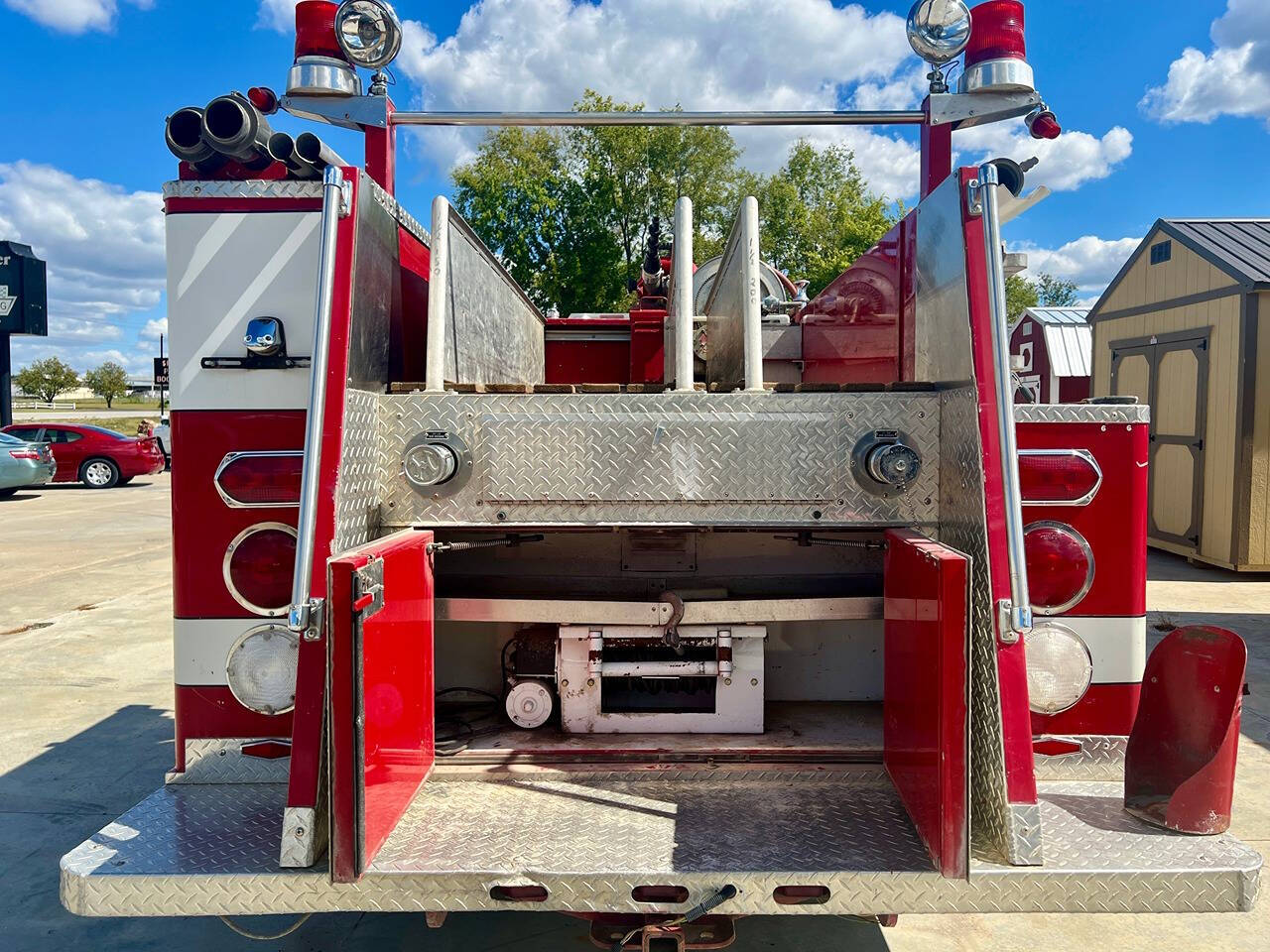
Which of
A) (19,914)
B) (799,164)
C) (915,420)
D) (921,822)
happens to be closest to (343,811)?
(921,822)

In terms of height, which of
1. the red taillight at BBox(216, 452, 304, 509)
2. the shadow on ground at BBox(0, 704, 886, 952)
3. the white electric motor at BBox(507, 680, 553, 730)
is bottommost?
the shadow on ground at BBox(0, 704, 886, 952)

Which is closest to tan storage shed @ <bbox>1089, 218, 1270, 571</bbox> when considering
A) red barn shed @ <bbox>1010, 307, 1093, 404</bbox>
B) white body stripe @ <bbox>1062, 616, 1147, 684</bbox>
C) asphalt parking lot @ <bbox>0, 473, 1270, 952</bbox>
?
asphalt parking lot @ <bbox>0, 473, 1270, 952</bbox>

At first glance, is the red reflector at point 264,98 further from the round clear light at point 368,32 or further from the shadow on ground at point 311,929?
the shadow on ground at point 311,929

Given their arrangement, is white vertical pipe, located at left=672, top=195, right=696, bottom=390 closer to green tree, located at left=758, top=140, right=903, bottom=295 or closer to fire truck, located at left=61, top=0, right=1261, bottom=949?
fire truck, located at left=61, top=0, right=1261, bottom=949

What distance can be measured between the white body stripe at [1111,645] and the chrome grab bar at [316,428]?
202 centimetres

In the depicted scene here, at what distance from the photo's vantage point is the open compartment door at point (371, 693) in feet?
6.40

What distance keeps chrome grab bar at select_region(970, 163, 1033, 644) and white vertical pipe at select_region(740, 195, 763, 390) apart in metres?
0.68

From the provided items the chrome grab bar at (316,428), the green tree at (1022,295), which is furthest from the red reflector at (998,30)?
the green tree at (1022,295)

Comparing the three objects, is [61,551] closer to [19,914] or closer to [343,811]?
[19,914]

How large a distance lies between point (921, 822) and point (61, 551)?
11.9 m

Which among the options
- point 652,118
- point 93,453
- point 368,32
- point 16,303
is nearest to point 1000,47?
point 652,118

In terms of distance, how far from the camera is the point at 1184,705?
226 cm

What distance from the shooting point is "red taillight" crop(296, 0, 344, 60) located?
3.14m

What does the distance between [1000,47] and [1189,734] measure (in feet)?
7.40
